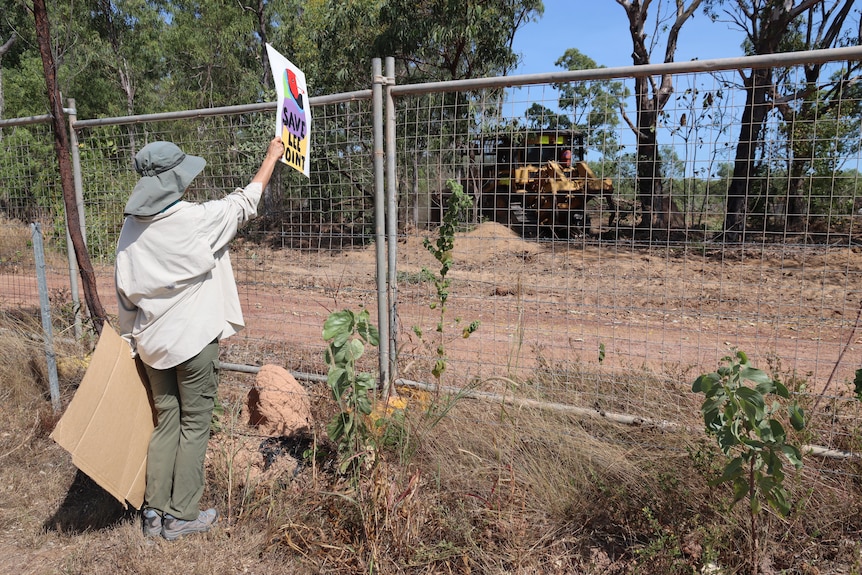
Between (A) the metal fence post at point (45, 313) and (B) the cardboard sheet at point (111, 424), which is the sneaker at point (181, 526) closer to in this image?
(B) the cardboard sheet at point (111, 424)

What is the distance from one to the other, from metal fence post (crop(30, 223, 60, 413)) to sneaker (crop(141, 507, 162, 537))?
1766 mm

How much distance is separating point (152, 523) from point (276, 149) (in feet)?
6.79

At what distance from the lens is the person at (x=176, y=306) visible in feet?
9.45

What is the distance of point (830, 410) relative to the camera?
3418 mm

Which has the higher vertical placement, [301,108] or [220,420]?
[301,108]

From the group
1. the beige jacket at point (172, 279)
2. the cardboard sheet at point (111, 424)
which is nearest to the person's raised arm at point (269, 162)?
the beige jacket at point (172, 279)

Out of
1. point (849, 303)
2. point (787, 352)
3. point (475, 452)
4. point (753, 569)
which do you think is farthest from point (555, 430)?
point (849, 303)

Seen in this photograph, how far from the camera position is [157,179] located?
2.87 metres

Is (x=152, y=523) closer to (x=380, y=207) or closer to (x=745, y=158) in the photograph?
(x=380, y=207)

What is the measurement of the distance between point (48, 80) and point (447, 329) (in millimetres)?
4213

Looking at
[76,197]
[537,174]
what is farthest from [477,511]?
[76,197]

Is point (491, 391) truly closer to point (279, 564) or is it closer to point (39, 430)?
point (279, 564)

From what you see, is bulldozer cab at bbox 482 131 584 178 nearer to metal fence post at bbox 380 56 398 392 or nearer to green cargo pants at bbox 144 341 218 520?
metal fence post at bbox 380 56 398 392

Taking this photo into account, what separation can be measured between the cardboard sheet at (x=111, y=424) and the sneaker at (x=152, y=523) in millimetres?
79
